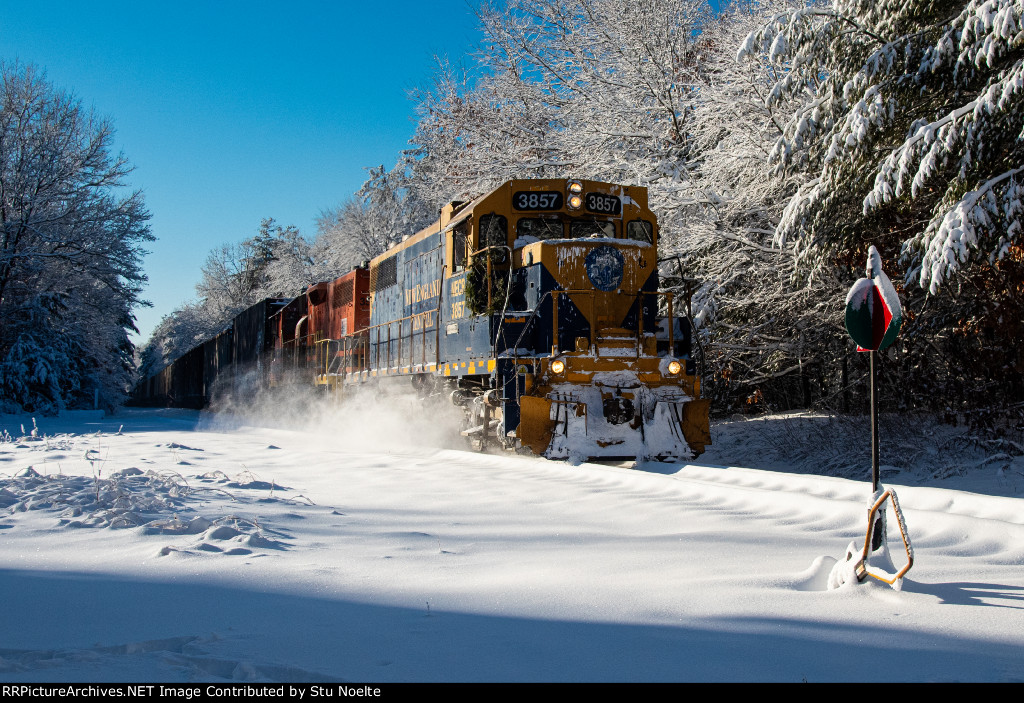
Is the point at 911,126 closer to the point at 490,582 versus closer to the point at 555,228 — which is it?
the point at 555,228

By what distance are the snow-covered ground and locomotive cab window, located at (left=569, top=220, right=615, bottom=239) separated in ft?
12.6

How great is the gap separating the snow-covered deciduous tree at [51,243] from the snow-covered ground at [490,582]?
19.7m

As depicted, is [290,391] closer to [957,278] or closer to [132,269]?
[132,269]

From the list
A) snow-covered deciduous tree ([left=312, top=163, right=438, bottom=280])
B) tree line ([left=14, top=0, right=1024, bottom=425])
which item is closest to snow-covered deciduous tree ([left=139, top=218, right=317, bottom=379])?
snow-covered deciduous tree ([left=312, top=163, right=438, bottom=280])

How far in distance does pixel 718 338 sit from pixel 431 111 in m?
13.9

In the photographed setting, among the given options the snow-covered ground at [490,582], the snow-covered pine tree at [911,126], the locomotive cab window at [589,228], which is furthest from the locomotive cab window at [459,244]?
the snow-covered pine tree at [911,126]

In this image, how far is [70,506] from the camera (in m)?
5.04

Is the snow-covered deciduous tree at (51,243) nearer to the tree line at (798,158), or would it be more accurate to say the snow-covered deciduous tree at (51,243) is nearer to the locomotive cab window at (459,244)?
the tree line at (798,158)

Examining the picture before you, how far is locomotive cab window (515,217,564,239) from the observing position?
9.52 metres

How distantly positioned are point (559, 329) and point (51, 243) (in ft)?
65.8

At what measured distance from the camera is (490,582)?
11.2 feet

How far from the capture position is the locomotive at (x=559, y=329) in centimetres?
858

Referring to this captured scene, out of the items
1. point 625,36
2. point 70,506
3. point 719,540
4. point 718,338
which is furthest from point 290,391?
point 719,540

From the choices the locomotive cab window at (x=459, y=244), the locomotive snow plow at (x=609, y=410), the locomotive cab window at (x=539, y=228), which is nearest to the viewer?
Answer: the locomotive snow plow at (x=609, y=410)
